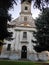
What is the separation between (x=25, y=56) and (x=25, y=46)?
2.03 m

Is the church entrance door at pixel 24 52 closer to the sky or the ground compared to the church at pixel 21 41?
closer to the ground

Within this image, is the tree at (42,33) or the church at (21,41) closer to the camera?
the tree at (42,33)

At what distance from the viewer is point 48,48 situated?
29938 millimetres

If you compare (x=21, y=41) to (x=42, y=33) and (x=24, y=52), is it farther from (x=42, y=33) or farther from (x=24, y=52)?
(x=42, y=33)

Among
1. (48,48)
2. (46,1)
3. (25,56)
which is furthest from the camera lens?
(25,56)

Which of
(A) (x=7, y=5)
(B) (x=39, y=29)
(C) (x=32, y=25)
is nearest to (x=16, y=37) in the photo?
(C) (x=32, y=25)

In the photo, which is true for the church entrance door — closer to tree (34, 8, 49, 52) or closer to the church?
the church

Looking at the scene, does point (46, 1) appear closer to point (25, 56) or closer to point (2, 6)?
point (2, 6)

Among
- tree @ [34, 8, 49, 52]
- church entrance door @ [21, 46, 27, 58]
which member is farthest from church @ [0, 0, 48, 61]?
tree @ [34, 8, 49, 52]

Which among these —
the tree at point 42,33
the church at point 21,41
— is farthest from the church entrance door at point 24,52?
the tree at point 42,33

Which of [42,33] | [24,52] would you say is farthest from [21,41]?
[42,33]

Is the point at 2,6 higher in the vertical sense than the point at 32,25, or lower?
lower

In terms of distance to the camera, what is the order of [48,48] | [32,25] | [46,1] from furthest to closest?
[32,25] → [48,48] → [46,1]

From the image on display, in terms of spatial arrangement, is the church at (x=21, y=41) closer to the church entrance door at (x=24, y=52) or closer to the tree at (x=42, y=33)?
the church entrance door at (x=24, y=52)
